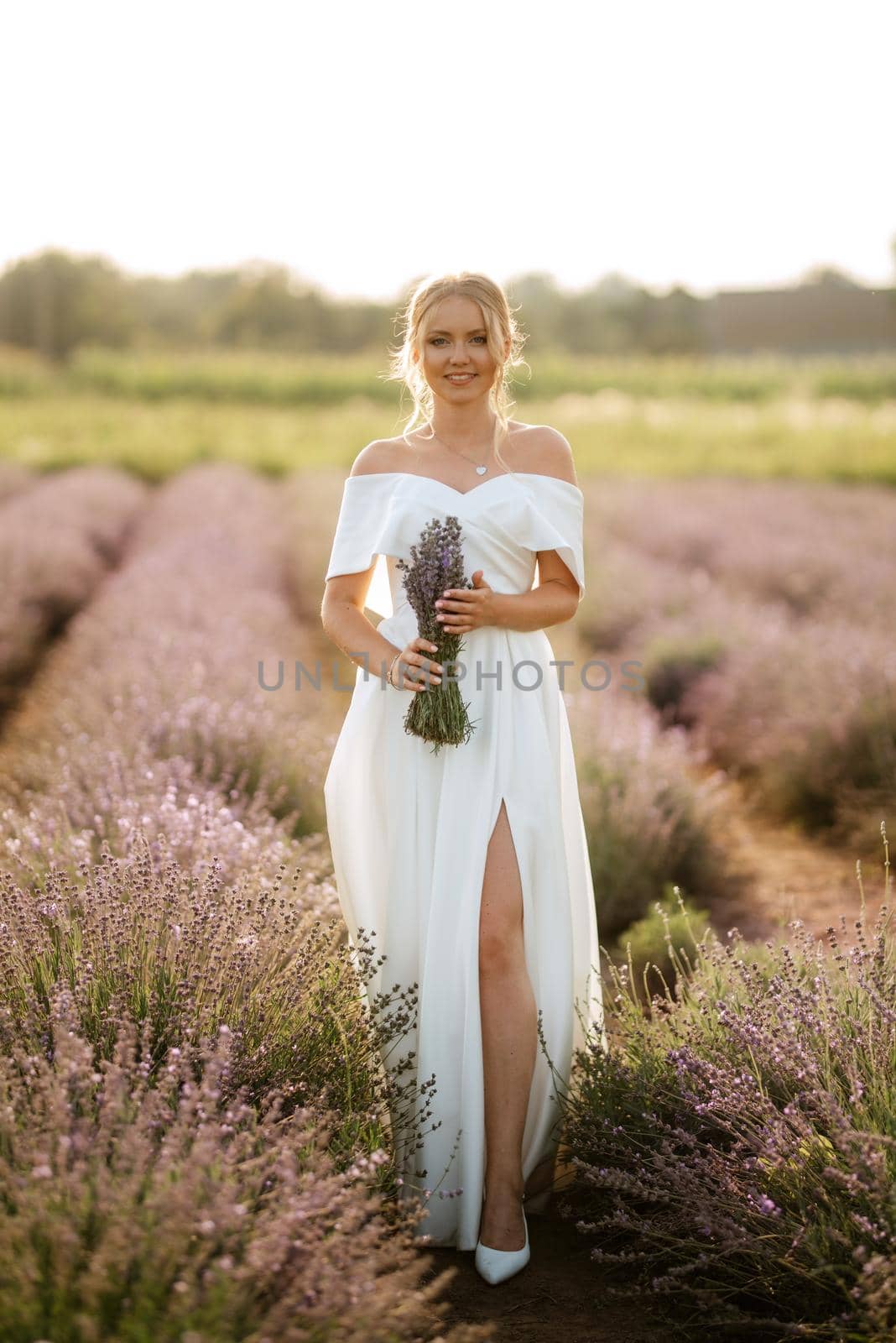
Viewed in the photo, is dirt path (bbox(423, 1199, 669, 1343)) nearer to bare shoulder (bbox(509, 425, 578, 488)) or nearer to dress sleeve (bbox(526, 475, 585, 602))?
dress sleeve (bbox(526, 475, 585, 602))

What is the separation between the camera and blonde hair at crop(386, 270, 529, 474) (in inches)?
111

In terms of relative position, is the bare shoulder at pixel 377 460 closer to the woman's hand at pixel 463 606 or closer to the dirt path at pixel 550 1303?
the woman's hand at pixel 463 606

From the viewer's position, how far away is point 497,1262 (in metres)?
2.56

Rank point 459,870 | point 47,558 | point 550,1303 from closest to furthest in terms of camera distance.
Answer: point 550,1303 → point 459,870 → point 47,558

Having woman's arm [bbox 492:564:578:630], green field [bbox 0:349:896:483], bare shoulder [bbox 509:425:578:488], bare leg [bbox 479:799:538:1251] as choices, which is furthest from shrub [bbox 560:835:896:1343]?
green field [bbox 0:349:896:483]

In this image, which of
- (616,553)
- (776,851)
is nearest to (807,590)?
(616,553)

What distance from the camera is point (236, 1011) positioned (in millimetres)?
2441

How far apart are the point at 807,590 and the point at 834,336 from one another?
26544mm

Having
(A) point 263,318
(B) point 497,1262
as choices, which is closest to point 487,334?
(B) point 497,1262

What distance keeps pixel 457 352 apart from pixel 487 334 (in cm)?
9

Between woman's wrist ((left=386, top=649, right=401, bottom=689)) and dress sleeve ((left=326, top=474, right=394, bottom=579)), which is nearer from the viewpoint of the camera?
woman's wrist ((left=386, top=649, right=401, bottom=689))

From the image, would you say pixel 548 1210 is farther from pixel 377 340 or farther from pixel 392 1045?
pixel 377 340

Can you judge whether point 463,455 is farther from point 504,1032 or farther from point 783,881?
point 783,881

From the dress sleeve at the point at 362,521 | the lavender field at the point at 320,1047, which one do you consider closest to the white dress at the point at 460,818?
the dress sleeve at the point at 362,521
